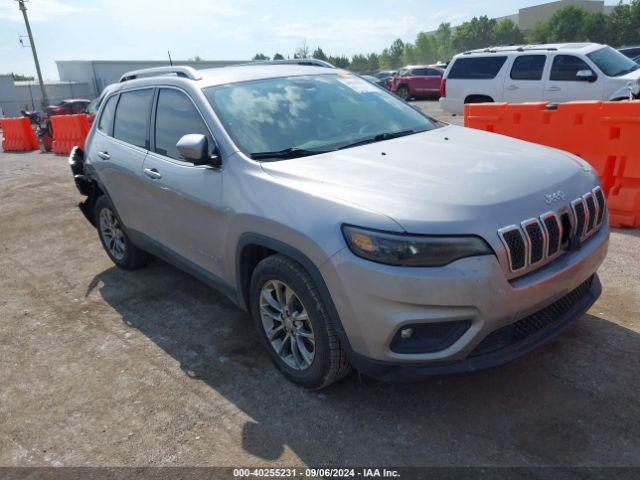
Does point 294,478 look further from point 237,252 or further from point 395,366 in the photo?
point 237,252

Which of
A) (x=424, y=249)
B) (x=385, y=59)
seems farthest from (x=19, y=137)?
(x=385, y=59)

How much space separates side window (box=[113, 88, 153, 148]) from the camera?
4.31m

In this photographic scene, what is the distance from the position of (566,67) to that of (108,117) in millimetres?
9488

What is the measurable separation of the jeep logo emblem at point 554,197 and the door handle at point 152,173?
268 centimetres

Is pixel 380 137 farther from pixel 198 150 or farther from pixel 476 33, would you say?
pixel 476 33

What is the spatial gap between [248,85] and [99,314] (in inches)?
91.8

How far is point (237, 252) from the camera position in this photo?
3.25 m

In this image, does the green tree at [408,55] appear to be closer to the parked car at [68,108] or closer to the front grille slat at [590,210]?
the parked car at [68,108]

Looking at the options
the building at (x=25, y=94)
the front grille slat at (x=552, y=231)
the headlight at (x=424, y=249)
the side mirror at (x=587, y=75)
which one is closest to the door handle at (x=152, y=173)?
the headlight at (x=424, y=249)

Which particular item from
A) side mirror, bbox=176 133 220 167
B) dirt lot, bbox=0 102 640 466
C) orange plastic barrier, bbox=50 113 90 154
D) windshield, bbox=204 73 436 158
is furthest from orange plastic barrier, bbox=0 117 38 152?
side mirror, bbox=176 133 220 167

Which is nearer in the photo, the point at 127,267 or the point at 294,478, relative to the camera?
the point at 294,478

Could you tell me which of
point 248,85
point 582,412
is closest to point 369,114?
point 248,85

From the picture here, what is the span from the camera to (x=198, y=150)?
3211 millimetres

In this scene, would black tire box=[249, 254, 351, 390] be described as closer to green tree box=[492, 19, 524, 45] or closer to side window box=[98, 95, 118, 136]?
side window box=[98, 95, 118, 136]
